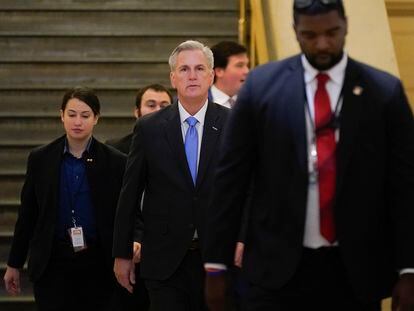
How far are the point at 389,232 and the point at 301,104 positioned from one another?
0.51 meters

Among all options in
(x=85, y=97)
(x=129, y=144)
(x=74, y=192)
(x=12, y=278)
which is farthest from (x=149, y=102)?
(x=12, y=278)

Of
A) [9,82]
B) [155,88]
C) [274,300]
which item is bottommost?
[274,300]

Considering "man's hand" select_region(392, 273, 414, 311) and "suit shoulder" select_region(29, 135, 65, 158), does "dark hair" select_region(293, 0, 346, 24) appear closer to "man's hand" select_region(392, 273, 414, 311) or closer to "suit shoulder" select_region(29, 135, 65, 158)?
"man's hand" select_region(392, 273, 414, 311)

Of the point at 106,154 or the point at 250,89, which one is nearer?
the point at 250,89

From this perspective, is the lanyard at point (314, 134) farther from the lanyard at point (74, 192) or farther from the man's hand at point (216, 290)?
the lanyard at point (74, 192)

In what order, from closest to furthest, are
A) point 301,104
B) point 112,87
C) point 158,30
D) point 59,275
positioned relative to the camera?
1. point 301,104
2. point 59,275
3. point 112,87
4. point 158,30

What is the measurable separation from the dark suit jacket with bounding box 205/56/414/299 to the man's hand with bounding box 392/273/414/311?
0.05 meters

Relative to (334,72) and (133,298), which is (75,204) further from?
(334,72)

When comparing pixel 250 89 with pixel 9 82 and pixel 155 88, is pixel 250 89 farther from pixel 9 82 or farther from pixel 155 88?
pixel 9 82

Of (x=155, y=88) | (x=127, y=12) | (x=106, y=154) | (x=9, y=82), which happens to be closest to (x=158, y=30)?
(x=127, y=12)

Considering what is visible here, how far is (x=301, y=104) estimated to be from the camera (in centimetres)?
315

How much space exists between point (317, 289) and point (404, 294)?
0.27 m

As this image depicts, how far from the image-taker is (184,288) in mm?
4633

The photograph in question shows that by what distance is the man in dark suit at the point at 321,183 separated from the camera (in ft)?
10.2
